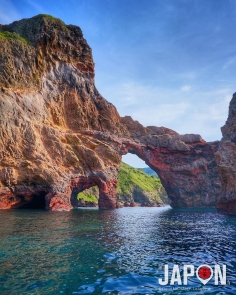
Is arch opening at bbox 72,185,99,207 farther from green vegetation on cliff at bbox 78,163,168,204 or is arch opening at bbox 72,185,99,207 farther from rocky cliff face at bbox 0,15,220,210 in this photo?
rocky cliff face at bbox 0,15,220,210

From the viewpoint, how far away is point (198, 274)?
41.0 ft

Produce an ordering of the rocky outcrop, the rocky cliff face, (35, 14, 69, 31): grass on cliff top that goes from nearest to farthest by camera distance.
A: the rocky outcrop, the rocky cliff face, (35, 14, 69, 31): grass on cliff top

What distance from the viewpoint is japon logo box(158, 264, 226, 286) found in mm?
11492

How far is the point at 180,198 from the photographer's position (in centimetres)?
9262

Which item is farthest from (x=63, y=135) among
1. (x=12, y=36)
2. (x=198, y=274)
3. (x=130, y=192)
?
(x=130, y=192)

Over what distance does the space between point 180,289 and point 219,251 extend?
8402mm

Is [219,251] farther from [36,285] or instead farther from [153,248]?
[36,285]

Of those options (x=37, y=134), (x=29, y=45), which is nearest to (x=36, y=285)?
(x=37, y=134)

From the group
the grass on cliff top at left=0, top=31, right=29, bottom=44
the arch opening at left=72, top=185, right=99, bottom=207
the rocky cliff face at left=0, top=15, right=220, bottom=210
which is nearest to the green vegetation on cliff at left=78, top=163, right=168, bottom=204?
the arch opening at left=72, top=185, right=99, bottom=207

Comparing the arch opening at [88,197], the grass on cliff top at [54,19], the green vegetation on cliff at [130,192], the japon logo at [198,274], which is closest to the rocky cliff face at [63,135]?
the grass on cliff top at [54,19]

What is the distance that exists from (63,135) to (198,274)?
53368 mm

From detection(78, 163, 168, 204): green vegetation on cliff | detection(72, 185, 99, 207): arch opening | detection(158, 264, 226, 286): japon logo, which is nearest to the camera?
detection(158, 264, 226, 286): japon logo

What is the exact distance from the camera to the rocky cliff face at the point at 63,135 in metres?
52.2

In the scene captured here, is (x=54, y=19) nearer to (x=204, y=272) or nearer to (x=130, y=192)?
(x=204, y=272)
